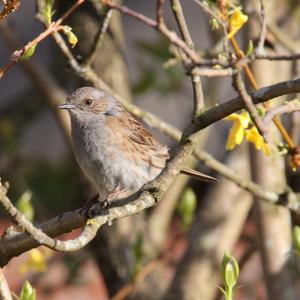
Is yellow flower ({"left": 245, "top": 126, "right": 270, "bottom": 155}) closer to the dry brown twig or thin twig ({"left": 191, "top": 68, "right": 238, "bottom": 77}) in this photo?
the dry brown twig

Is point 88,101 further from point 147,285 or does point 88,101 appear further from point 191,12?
point 191,12

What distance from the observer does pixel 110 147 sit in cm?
499

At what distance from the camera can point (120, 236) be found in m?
5.70

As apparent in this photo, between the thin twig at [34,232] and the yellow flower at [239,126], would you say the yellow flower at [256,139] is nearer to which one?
the yellow flower at [239,126]

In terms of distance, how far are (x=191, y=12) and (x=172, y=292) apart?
313 inches

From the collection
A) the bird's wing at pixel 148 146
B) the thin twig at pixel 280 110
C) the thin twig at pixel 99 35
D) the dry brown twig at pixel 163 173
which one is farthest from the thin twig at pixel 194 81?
the bird's wing at pixel 148 146

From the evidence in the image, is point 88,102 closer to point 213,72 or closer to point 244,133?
point 244,133

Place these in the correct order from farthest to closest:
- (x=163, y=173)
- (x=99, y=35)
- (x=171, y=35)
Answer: (x=99, y=35) < (x=163, y=173) < (x=171, y=35)

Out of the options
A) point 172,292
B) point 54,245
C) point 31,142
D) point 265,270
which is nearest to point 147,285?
point 172,292

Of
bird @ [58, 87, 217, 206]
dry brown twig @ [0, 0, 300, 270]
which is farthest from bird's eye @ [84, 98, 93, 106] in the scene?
dry brown twig @ [0, 0, 300, 270]

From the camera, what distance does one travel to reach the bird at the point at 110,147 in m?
4.82

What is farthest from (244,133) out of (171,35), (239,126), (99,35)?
(99,35)

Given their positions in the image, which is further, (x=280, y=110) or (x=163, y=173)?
(x=163, y=173)

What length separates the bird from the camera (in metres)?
4.82
